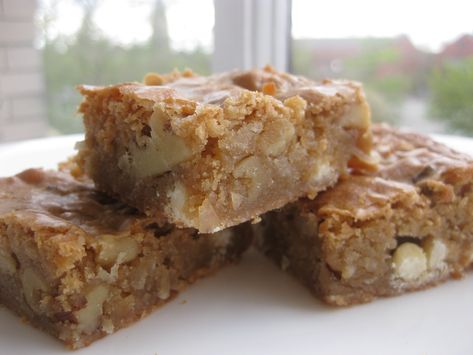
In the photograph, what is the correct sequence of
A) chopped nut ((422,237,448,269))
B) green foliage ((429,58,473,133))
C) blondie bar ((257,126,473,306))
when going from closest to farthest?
blondie bar ((257,126,473,306)), chopped nut ((422,237,448,269)), green foliage ((429,58,473,133))

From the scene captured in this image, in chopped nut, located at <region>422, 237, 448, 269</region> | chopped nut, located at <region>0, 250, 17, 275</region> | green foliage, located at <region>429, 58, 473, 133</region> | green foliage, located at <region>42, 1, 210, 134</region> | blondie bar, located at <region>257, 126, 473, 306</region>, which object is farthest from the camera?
green foliage, located at <region>42, 1, 210, 134</region>

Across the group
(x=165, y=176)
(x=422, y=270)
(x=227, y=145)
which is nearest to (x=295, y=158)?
(x=227, y=145)

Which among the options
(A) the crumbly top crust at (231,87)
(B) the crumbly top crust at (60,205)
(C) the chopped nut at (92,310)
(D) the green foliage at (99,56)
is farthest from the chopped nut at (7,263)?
(D) the green foliage at (99,56)

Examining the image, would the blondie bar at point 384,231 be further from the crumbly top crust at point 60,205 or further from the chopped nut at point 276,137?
the crumbly top crust at point 60,205

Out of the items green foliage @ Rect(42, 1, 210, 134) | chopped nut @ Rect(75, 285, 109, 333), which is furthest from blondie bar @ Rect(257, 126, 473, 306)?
green foliage @ Rect(42, 1, 210, 134)

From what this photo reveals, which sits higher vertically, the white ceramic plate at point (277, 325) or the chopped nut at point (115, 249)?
the chopped nut at point (115, 249)

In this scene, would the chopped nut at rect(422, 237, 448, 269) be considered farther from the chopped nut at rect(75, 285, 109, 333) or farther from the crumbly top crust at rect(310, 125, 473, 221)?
the chopped nut at rect(75, 285, 109, 333)

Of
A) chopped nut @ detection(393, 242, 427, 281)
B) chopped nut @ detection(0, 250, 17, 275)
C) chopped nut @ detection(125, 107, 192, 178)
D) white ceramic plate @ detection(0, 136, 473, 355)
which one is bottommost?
white ceramic plate @ detection(0, 136, 473, 355)
